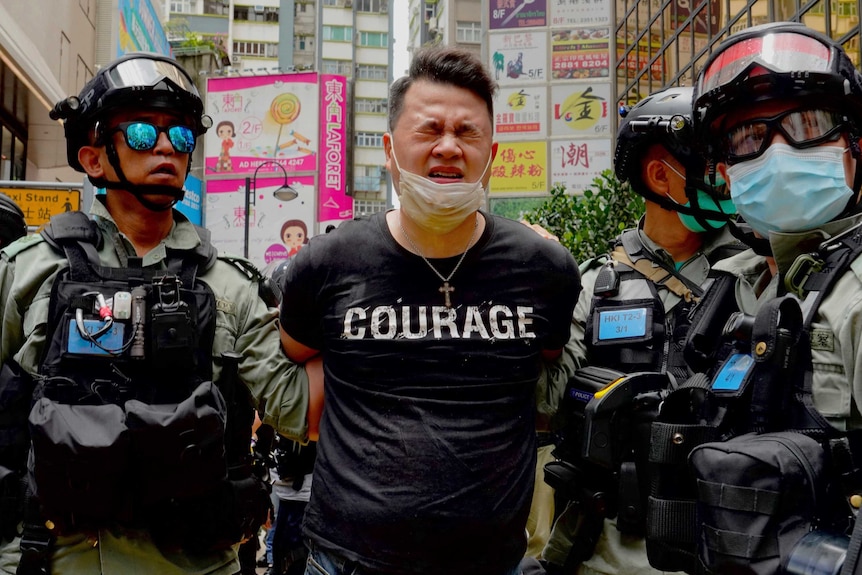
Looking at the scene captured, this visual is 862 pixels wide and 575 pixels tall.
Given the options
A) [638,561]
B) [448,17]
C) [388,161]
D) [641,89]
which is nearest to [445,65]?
[388,161]

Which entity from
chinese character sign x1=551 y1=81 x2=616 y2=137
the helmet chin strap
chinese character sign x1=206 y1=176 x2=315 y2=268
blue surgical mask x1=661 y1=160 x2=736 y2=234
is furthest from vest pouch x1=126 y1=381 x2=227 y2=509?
chinese character sign x1=551 y1=81 x2=616 y2=137

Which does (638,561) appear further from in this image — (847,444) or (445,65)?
(445,65)

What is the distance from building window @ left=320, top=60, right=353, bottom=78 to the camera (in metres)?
69.0

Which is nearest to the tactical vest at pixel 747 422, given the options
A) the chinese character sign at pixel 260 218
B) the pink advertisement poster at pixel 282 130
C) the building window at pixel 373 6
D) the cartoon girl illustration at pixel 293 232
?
the chinese character sign at pixel 260 218

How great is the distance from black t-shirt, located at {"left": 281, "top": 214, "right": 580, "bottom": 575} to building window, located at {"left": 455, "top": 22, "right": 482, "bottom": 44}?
47.1 metres

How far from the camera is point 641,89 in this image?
83.7 ft

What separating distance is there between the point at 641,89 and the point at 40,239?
24.3 meters

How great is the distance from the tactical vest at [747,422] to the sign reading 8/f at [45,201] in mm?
8401

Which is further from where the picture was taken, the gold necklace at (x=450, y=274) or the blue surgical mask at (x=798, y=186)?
the gold necklace at (x=450, y=274)

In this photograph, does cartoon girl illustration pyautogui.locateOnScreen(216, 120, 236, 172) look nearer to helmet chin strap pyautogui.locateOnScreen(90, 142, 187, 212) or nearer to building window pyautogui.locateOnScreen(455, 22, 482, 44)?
building window pyautogui.locateOnScreen(455, 22, 482, 44)

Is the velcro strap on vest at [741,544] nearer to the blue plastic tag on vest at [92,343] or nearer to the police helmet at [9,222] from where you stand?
the blue plastic tag on vest at [92,343]

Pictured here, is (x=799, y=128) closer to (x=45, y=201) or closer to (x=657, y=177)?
(x=657, y=177)

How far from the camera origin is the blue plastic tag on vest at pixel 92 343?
2.90 metres

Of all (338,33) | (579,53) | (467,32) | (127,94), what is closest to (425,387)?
(127,94)
